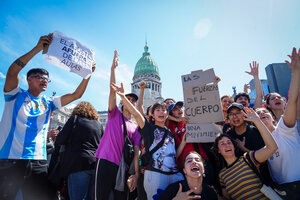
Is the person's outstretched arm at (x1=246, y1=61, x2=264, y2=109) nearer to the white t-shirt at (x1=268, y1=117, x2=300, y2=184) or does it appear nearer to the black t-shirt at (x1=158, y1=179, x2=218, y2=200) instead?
the white t-shirt at (x1=268, y1=117, x2=300, y2=184)

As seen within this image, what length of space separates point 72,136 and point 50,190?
35.0 inches

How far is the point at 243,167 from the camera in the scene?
8.23 ft

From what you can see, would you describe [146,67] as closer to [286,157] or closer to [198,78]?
[198,78]

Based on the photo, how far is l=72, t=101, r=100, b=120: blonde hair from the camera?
3.44 metres

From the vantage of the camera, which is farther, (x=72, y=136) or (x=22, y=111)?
(x=72, y=136)

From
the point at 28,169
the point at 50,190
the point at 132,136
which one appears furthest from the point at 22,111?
the point at 132,136

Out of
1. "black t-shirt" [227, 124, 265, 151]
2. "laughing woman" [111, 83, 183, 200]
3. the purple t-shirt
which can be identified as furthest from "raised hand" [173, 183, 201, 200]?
"black t-shirt" [227, 124, 265, 151]

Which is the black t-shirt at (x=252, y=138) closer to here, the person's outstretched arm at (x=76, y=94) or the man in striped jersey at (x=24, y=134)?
the person's outstretched arm at (x=76, y=94)

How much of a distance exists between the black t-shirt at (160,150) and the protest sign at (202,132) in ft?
1.11

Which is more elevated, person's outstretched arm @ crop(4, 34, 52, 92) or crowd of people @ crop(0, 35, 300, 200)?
person's outstretched arm @ crop(4, 34, 52, 92)

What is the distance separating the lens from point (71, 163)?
2.92m

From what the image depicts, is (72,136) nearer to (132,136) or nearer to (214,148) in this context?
(132,136)

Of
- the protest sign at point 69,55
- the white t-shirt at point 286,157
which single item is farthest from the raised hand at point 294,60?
the protest sign at point 69,55

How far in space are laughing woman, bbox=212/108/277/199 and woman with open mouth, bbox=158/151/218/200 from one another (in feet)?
1.12
